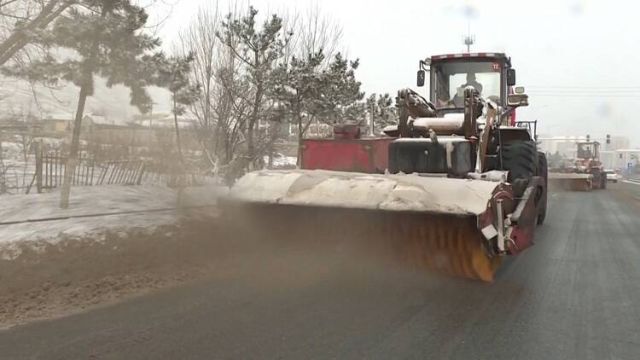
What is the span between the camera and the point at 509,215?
6.09m

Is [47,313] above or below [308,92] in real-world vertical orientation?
below

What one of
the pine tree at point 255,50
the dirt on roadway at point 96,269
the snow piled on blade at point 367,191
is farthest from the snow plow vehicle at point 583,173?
the snow piled on blade at point 367,191

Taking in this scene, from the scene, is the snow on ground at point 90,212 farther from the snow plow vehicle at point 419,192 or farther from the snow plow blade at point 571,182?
the snow plow blade at point 571,182

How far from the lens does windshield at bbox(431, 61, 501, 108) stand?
10.3 metres

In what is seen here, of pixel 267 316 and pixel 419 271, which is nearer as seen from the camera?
pixel 267 316

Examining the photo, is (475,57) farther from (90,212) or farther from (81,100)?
(81,100)

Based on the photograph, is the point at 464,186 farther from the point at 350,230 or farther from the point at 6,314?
the point at 6,314

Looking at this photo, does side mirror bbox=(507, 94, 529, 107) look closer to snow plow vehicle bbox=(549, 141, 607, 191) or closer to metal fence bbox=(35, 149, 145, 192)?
metal fence bbox=(35, 149, 145, 192)

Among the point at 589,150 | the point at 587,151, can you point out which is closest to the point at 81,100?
the point at 587,151

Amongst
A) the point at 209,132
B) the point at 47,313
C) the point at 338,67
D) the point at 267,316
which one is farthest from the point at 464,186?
the point at 209,132

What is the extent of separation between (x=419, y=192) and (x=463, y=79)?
5.00 meters

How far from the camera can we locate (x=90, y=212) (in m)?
10.6

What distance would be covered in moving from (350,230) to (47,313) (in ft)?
11.1

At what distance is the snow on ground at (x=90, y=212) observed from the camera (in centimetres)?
859
